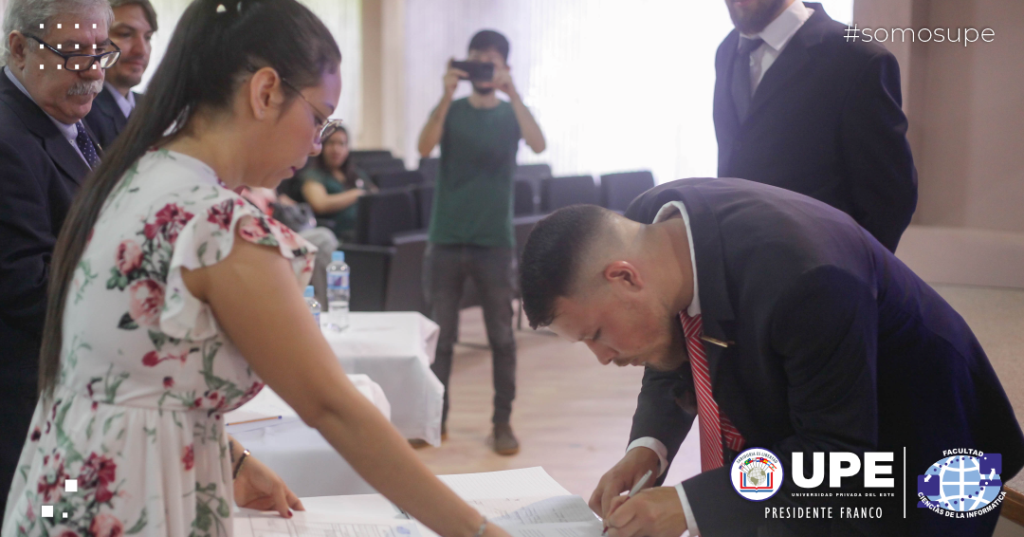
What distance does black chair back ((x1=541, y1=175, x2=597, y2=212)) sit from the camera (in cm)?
580

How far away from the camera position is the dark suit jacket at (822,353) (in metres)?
0.93

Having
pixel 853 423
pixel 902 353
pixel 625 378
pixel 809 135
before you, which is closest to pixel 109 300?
pixel 853 423

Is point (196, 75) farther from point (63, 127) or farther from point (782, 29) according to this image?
point (782, 29)

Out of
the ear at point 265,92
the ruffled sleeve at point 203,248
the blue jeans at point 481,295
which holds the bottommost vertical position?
the blue jeans at point 481,295

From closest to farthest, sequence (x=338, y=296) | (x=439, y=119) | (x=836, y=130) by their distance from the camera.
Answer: (x=836, y=130) → (x=338, y=296) → (x=439, y=119)

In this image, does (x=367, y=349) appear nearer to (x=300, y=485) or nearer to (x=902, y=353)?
(x=300, y=485)

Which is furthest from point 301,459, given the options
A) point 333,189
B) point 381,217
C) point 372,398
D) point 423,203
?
point 333,189

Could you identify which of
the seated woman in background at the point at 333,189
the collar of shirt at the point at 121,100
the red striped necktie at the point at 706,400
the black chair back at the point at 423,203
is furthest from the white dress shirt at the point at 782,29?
the seated woman in background at the point at 333,189

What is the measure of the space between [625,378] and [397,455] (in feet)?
12.3

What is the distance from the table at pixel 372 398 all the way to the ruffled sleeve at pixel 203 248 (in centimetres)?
95

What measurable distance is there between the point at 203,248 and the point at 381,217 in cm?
364

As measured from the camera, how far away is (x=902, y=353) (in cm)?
104

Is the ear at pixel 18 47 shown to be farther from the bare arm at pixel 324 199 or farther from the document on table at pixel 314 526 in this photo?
the bare arm at pixel 324 199

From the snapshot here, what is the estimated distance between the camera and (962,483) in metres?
1.08
